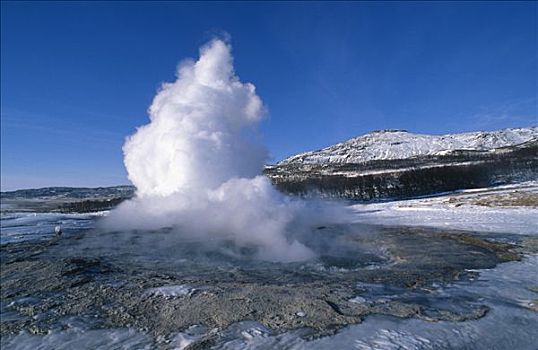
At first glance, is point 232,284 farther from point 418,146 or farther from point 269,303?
point 418,146

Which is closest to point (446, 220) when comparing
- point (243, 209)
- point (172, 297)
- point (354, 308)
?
point (243, 209)

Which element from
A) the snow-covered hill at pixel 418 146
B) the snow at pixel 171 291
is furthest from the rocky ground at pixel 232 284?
the snow-covered hill at pixel 418 146

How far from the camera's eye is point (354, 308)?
671 cm

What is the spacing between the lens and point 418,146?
583ft

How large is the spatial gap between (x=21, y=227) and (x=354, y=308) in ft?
84.4

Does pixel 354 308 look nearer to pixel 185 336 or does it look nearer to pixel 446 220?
pixel 185 336

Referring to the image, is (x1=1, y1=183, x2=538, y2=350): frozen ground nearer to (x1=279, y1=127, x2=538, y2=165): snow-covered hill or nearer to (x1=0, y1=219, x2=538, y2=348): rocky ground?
(x1=0, y1=219, x2=538, y2=348): rocky ground

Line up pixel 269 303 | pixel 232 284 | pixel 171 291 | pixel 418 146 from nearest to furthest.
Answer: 1. pixel 269 303
2. pixel 171 291
3. pixel 232 284
4. pixel 418 146

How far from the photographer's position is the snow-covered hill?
166000 millimetres

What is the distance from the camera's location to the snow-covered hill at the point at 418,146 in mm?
166000

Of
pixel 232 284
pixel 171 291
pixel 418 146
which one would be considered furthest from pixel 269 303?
pixel 418 146

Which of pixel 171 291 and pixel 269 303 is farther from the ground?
pixel 171 291

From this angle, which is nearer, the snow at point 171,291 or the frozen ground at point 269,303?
the frozen ground at point 269,303

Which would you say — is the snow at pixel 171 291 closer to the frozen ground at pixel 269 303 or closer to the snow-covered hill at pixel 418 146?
the frozen ground at pixel 269 303
